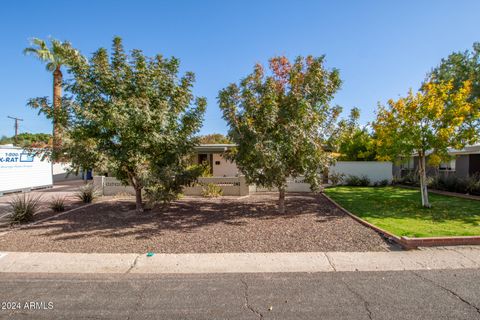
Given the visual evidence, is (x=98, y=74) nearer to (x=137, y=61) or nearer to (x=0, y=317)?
(x=137, y=61)

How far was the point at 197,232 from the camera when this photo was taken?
7121 mm

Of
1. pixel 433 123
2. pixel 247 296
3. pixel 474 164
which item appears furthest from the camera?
pixel 474 164

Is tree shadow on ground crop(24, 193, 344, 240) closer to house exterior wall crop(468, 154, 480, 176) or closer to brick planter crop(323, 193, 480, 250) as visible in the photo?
brick planter crop(323, 193, 480, 250)

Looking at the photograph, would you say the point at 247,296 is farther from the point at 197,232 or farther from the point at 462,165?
the point at 462,165

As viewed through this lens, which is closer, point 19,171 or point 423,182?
point 423,182

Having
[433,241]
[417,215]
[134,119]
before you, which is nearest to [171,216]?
[134,119]

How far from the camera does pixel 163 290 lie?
4.11 m

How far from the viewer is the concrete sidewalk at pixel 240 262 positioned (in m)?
4.94

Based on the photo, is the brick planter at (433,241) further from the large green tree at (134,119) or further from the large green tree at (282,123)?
the large green tree at (134,119)

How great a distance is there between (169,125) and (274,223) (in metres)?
4.39

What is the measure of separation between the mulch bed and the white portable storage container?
843cm

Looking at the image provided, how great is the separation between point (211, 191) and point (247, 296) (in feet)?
30.3

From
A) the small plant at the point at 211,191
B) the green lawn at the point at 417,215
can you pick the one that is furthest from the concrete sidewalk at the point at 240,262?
the small plant at the point at 211,191

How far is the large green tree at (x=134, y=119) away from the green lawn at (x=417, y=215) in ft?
20.5
